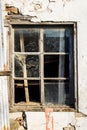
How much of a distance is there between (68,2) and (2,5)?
86 cm

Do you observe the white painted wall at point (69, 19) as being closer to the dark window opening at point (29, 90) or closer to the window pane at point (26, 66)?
the dark window opening at point (29, 90)

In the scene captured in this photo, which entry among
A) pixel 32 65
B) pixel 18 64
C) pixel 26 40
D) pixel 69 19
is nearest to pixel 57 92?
pixel 32 65

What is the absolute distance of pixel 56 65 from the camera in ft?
23.6

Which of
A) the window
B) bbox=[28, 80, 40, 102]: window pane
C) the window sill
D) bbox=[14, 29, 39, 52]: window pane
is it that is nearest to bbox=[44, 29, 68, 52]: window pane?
the window

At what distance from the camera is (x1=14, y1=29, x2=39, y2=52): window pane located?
7.21 metres

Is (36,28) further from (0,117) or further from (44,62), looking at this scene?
(0,117)

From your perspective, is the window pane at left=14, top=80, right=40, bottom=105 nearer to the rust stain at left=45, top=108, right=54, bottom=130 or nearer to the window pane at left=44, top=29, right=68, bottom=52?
the rust stain at left=45, top=108, right=54, bottom=130

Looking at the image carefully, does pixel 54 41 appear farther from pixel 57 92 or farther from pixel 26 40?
pixel 57 92

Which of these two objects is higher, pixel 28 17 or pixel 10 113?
pixel 28 17

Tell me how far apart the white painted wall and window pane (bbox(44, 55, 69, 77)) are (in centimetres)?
22

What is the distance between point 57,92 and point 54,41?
0.68 meters

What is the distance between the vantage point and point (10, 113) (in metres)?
7.09

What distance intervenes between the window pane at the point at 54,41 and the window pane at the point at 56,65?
9 centimetres

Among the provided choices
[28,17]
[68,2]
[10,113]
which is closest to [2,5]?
[28,17]
